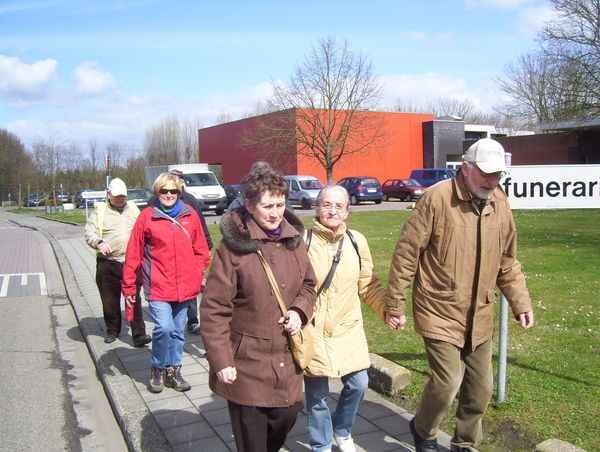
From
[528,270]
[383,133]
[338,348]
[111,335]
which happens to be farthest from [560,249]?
[383,133]

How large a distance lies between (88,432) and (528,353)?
393cm

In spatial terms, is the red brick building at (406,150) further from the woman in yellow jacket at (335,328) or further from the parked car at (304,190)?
the woman in yellow jacket at (335,328)

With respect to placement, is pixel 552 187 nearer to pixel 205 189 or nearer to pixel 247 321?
pixel 247 321

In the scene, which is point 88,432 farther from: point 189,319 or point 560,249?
point 560,249

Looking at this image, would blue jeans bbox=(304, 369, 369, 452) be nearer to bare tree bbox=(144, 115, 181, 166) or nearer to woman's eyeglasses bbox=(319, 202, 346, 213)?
woman's eyeglasses bbox=(319, 202, 346, 213)

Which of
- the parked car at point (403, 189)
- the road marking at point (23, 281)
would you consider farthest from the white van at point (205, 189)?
the road marking at point (23, 281)

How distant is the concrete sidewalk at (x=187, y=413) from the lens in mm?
3840

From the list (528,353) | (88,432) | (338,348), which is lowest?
(88,432)

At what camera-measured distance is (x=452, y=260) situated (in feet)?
10.7

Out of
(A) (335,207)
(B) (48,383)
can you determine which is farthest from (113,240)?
(A) (335,207)

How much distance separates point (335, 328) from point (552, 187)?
216cm

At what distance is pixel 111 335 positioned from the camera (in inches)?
266

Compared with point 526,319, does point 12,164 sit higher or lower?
higher

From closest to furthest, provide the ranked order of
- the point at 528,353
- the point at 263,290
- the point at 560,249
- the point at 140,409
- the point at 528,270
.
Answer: the point at 263,290 < the point at 140,409 < the point at 528,353 < the point at 528,270 < the point at 560,249
